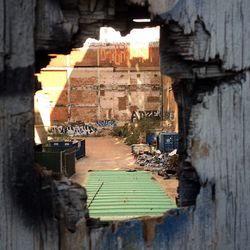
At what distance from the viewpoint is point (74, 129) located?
3244 centimetres

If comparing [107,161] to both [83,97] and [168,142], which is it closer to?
[168,142]

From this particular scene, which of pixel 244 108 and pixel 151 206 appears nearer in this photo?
pixel 244 108

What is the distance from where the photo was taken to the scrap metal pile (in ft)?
52.5

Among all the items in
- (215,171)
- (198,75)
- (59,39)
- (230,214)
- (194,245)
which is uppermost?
(59,39)

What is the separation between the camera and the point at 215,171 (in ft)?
5.37

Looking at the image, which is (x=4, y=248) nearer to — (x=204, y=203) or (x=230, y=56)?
(x=204, y=203)

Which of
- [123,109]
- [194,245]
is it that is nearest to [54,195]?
[194,245]

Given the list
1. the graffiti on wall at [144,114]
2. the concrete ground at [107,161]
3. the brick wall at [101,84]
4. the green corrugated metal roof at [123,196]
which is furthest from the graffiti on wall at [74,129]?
the green corrugated metal roof at [123,196]

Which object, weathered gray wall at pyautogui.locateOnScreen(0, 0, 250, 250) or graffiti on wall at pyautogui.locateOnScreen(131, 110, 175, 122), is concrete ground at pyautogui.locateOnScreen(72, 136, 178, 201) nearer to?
graffiti on wall at pyautogui.locateOnScreen(131, 110, 175, 122)

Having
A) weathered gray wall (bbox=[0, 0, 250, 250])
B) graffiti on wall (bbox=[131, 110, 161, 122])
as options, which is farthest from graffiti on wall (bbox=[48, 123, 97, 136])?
weathered gray wall (bbox=[0, 0, 250, 250])

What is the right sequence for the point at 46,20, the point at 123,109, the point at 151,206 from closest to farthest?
the point at 46,20 → the point at 151,206 → the point at 123,109

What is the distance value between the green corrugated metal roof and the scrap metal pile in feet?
5.36

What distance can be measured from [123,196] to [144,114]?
23357mm

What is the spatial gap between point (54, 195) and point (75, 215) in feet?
0.35
